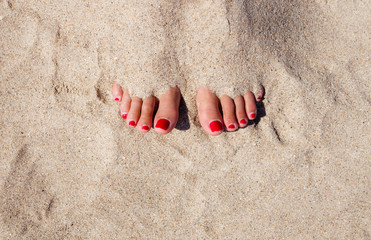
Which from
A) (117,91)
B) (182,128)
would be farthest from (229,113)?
(117,91)

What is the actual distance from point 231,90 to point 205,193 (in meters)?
0.63

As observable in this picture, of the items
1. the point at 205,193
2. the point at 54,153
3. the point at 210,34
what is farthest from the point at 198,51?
the point at 54,153

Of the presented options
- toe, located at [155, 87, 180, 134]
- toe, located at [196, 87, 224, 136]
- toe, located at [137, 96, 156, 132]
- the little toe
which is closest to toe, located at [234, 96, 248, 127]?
toe, located at [196, 87, 224, 136]

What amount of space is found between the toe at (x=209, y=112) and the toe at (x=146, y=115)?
288 mm

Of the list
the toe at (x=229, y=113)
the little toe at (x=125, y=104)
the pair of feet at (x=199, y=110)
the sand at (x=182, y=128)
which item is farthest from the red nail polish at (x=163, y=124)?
the toe at (x=229, y=113)

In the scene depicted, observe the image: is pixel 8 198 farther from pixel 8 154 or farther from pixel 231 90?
pixel 231 90

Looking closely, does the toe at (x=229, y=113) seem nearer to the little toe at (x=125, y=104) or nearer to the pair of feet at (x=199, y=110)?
the pair of feet at (x=199, y=110)

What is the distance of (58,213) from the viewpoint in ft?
4.95

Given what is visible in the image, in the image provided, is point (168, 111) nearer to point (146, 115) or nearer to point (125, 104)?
point (146, 115)

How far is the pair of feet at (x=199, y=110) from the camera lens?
147 cm

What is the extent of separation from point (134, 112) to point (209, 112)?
45 cm

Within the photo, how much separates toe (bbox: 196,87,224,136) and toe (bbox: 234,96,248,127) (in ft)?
0.36

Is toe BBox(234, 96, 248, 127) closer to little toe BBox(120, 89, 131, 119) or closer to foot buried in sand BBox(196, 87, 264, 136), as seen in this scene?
foot buried in sand BBox(196, 87, 264, 136)

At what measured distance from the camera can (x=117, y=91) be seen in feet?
5.20
